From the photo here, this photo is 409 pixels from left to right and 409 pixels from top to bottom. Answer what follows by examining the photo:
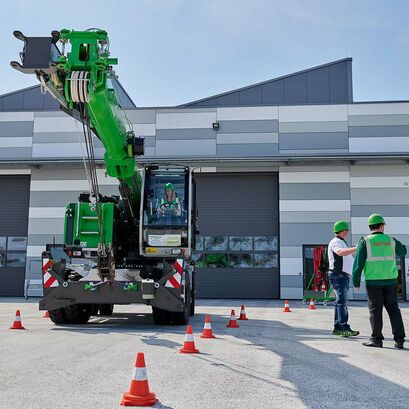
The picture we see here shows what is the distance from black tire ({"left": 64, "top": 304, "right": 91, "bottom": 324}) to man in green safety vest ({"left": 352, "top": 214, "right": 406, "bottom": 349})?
6458 mm

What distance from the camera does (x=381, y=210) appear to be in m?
24.1

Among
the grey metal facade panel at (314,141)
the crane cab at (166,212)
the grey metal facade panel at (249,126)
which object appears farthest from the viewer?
the grey metal facade panel at (249,126)

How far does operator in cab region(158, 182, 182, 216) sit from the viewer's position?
11.8 metres

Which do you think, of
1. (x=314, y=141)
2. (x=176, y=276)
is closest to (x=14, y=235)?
(x=314, y=141)

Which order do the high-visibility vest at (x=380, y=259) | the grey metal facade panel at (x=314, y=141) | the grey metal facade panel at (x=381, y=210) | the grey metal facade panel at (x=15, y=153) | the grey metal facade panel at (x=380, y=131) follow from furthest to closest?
1. the grey metal facade panel at (x=15, y=153)
2. the grey metal facade panel at (x=314, y=141)
3. the grey metal facade panel at (x=380, y=131)
4. the grey metal facade panel at (x=381, y=210)
5. the high-visibility vest at (x=380, y=259)

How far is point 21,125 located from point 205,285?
39.0 feet

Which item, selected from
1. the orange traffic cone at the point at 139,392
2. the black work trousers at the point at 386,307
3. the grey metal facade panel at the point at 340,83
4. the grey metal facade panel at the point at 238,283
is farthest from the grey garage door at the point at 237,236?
the orange traffic cone at the point at 139,392

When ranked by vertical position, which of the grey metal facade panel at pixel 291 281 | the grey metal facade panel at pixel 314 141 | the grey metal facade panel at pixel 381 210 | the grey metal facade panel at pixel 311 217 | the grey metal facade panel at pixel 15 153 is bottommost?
the grey metal facade panel at pixel 291 281

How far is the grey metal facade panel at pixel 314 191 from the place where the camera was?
24422 mm

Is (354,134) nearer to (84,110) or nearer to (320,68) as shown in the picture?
(320,68)

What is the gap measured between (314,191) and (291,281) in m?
4.22

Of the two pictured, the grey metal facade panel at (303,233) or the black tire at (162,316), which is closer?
the black tire at (162,316)

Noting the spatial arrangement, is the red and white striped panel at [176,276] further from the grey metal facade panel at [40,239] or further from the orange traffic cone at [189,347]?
the grey metal facade panel at [40,239]

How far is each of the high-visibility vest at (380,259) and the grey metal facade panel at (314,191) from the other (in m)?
16.2
